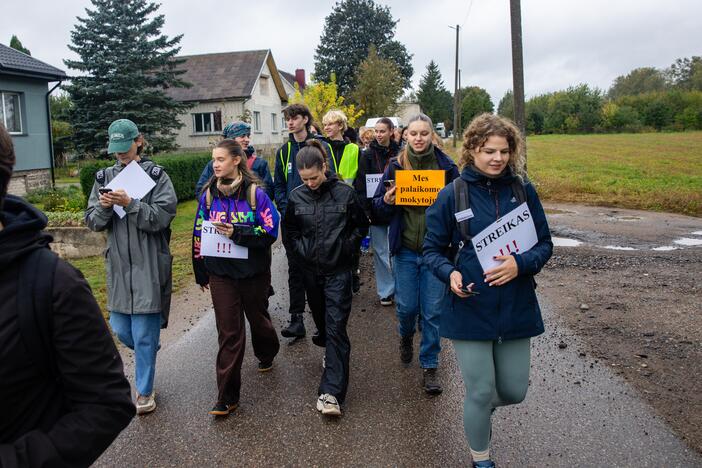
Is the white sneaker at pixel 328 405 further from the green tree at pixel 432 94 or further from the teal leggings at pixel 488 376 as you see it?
the green tree at pixel 432 94

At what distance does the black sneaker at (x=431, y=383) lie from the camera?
4.62 meters

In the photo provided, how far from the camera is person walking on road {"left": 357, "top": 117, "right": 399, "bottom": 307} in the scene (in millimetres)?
6285

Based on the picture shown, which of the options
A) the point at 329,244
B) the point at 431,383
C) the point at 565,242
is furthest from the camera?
the point at 565,242

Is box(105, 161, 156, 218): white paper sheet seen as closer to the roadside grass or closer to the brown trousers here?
the brown trousers

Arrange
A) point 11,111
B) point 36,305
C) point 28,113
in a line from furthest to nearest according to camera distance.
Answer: point 28,113 → point 11,111 → point 36,305

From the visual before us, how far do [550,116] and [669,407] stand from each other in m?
90.4

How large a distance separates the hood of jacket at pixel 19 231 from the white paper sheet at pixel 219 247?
2.73 meters

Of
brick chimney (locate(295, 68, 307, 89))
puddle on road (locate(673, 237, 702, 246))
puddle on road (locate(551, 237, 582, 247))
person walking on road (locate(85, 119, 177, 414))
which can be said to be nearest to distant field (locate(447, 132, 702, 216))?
puddle on road (locate(673, 237, 702, 246))

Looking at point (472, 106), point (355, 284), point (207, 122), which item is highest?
point (472, 106)

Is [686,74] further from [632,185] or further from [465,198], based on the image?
[465,198]

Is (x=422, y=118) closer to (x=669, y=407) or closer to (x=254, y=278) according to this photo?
(x=254, y=278)

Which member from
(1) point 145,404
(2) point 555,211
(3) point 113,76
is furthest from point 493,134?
(3) point 113,76

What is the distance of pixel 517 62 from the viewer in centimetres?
1326

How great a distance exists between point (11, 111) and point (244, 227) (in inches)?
793
